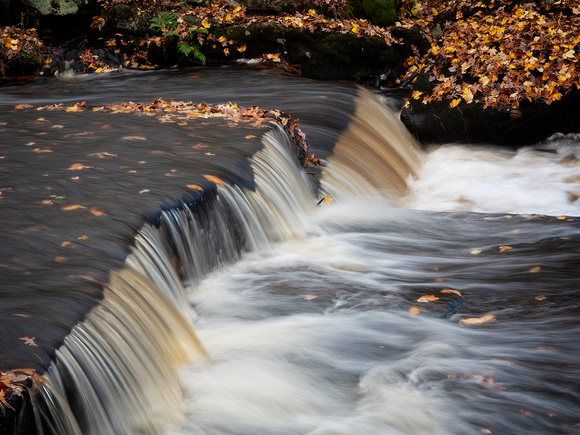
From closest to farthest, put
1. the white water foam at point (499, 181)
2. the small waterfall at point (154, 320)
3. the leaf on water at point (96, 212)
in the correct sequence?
1. the small waterfall at point (154, 320)
2. the leaf on water at point (96, 212)
3. the white water foam at point (499, 181)

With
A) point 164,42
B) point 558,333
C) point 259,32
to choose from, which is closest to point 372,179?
point 558,333

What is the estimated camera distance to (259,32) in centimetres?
1128

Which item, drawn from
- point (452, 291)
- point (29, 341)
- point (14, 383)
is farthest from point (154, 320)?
point (452, 291)

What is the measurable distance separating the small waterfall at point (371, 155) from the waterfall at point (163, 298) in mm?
70

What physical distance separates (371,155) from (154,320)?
495cm

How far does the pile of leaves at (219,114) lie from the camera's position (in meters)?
6.64

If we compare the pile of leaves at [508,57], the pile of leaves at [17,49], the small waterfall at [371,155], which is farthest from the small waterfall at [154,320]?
the pile of leaves at [17,49]

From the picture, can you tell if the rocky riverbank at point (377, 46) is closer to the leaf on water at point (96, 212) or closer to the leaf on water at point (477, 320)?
the leaf on water at point (477, 320)

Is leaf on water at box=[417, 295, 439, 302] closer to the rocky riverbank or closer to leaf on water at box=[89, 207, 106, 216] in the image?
leaf on water at box=[89, 207, 106, 216]

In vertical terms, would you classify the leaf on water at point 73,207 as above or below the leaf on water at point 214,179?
below

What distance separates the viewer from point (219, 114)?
693 cm

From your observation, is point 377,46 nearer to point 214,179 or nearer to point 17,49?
point 17,49

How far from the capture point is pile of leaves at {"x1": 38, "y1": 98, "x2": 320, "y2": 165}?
21.8 feet

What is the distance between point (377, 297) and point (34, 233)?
234 cm
